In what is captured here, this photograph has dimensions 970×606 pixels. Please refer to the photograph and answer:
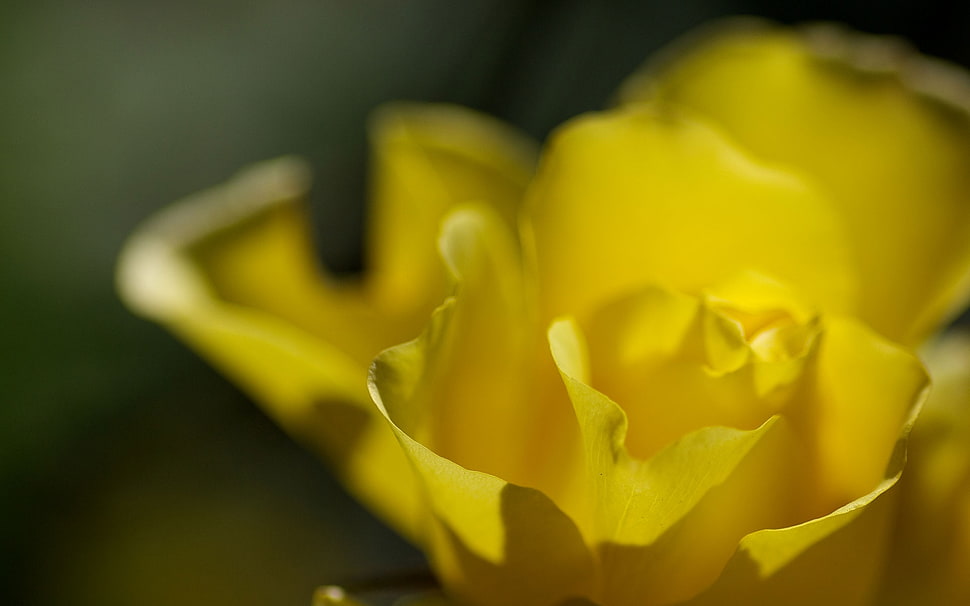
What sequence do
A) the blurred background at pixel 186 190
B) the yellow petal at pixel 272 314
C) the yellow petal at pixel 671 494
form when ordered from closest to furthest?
the yellow petal at pixel 671 494, the yellow petal at pixel 272 314, the blurred background at pixel 186 190

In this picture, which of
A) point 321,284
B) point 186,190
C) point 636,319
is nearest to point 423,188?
point 321,284

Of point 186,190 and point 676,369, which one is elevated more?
point 676,369

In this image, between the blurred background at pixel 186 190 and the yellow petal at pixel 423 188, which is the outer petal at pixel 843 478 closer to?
the yellow petal at pixel 423 188

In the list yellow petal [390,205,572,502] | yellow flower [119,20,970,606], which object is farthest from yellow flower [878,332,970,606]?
yellow petal [390,205,572,502]

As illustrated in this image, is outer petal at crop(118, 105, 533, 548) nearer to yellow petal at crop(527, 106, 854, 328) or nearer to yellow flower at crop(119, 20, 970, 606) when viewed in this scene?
yellow flower at crop(119, 20, 970, 606)

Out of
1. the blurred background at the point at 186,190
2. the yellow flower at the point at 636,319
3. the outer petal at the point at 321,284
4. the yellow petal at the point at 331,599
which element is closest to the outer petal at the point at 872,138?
the yellow flower at the point at 636,319

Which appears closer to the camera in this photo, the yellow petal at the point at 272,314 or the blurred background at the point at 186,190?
the yellow petal at the point at 272,314

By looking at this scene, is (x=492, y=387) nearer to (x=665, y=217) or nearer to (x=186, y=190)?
(x=665, y=217)
